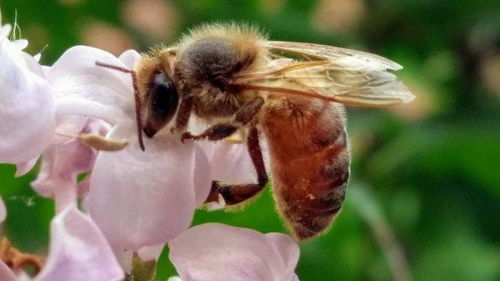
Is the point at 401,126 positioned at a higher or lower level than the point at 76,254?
lower

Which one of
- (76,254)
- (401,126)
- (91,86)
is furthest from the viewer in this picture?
(401,126)

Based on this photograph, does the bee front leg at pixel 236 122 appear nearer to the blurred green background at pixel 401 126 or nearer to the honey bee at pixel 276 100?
the honey bee at pixel 276 100

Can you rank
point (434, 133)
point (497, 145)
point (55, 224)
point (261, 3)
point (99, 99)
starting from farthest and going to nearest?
point (261, 3)
point (434, 133)
point (497, 145)
point (99, 99)
point (55, 224)

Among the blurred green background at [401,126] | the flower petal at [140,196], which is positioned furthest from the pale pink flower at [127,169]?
the blurred green background at [401,126]

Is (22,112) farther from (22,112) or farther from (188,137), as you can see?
(188,137)

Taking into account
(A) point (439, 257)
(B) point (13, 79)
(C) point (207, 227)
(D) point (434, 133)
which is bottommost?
(A) point (439, 257)

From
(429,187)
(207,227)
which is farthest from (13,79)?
(429,187)

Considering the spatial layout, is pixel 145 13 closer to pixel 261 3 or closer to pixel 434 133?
pixel 261 3

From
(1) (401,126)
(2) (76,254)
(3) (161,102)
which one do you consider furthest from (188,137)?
(1) (401,126)
